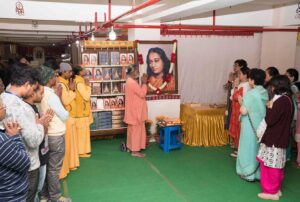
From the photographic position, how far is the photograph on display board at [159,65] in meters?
5.40

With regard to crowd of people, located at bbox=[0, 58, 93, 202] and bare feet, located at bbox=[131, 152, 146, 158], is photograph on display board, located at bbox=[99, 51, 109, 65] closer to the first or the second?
crowd of people, located at bbox=[0, 58, 93, 202]

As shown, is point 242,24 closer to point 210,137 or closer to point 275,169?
point 210,137

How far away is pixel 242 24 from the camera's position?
6.00 m

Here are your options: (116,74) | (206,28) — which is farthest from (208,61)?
(116,74)

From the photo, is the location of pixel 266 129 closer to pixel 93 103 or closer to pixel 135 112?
pixel 135 112

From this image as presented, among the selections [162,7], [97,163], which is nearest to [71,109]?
[97,163]

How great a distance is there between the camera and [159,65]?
5.49 metres

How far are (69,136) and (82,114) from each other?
2.49ft

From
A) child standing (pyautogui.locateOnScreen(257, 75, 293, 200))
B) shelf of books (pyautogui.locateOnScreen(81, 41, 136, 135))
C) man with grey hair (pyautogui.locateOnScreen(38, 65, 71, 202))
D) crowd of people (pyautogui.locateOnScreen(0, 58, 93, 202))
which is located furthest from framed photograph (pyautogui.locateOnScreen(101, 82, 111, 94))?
child standing (pyautogui.locateOnScreen(257, 75, 293, 200))

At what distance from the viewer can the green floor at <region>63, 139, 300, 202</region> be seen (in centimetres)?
343

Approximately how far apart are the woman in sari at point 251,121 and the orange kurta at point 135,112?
172 centimetres

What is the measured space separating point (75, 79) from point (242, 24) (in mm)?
3872

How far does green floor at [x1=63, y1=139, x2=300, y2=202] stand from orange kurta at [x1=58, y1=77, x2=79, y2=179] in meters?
0.15

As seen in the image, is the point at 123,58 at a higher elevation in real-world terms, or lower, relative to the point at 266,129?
higher
